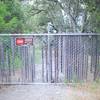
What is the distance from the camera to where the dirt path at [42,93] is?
7215 mm

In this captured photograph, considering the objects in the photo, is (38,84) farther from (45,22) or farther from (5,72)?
(45,22)

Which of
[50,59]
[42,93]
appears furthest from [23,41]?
[42,93]

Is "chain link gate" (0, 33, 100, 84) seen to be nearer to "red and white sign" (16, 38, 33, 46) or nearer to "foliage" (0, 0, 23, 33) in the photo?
"red and white sign" (16, 38, 33, 46)

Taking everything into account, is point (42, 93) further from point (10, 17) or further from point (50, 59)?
point (10, 17)

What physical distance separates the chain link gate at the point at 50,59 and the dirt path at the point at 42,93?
0.40 m

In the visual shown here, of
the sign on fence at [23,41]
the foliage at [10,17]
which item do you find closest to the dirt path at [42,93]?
the sign on fence at [23,41]

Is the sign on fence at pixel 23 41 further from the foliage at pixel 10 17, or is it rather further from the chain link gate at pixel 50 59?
the foliage at pixel 10 17

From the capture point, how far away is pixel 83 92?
721cm

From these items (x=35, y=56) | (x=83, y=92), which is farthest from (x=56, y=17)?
(x=83, y=92)

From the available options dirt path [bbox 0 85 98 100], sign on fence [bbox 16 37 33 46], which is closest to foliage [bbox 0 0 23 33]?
sign on fence [bbox 16 37 33 46]

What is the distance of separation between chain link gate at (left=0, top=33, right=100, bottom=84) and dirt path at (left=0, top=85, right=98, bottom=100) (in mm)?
405

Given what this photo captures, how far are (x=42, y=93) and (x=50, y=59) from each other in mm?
1570

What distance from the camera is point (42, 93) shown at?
8508mm

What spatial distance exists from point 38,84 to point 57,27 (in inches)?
510
